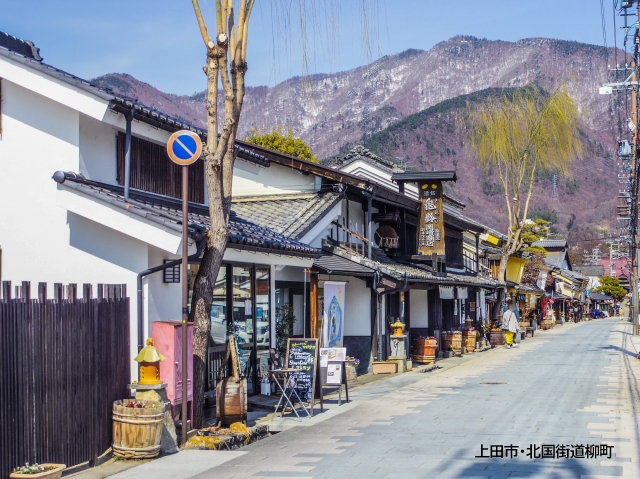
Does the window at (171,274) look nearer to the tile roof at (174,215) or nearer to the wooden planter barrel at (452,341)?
the tile roof at (174,215)

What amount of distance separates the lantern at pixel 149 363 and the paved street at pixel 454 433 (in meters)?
1.04

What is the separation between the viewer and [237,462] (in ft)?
31.6

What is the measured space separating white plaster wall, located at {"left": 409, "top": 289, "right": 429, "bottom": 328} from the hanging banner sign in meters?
9.62

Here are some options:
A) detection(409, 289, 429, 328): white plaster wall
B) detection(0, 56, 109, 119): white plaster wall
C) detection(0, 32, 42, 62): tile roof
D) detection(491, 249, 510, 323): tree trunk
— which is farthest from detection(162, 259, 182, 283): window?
detection(491, 249, 510, 323): tree trunk

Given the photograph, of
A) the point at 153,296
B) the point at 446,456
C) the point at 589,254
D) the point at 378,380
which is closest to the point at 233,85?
the point at 153,296

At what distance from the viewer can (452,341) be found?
29.7 metres

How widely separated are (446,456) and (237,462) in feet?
8.74

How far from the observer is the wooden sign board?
13.5 m

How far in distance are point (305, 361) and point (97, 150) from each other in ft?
16.6

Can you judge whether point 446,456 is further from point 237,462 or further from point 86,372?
point 86,372

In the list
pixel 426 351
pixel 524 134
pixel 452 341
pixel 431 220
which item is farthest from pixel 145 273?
pixel 524 134

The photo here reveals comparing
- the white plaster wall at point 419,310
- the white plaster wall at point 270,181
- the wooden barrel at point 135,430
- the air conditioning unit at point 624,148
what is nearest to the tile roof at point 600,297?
the air conditioning unit at point 624,148

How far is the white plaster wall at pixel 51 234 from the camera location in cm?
1134

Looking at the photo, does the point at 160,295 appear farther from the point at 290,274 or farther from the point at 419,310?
the point at 419,310
